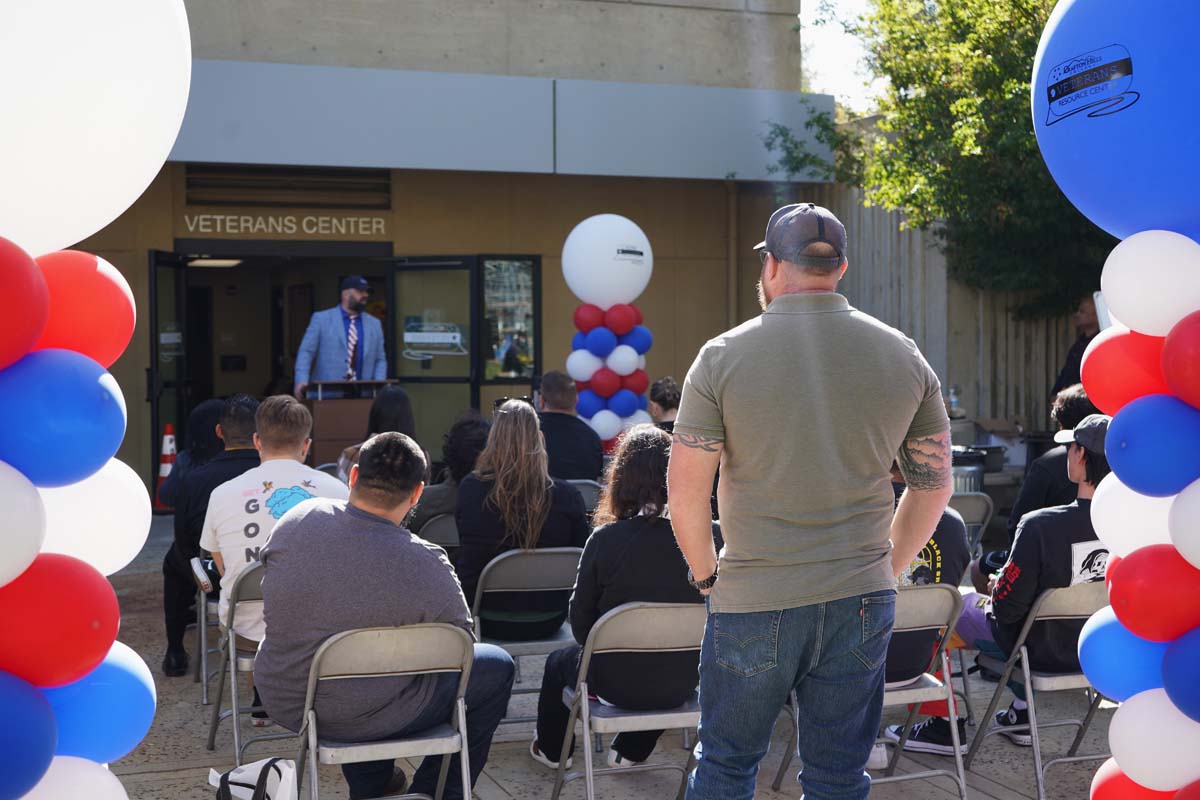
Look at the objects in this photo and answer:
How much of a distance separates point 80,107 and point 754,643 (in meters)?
1.87

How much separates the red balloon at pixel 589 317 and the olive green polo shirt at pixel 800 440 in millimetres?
6692

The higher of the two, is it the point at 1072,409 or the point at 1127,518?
the point at 1072,409

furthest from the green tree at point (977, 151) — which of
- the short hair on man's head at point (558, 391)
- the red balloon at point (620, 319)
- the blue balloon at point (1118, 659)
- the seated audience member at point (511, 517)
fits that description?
the blue balloon at point (1118, 659)

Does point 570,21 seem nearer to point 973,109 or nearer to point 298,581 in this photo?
point 973,109

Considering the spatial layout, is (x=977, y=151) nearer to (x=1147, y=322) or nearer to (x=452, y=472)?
(x=452, y=472)

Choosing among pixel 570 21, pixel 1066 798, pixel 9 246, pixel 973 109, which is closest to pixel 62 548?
pixel 9 246

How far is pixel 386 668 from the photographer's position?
3.53 m

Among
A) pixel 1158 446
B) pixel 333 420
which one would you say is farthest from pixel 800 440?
pixel 333 420

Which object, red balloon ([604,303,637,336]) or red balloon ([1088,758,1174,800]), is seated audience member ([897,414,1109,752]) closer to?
red balloon ([1088,758,1174,800])

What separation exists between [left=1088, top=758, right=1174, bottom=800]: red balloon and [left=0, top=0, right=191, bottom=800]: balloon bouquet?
92.9 inches

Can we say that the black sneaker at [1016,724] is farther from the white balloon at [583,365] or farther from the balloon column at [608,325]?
the white balloon at [583,365]

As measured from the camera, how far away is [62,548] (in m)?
2.88

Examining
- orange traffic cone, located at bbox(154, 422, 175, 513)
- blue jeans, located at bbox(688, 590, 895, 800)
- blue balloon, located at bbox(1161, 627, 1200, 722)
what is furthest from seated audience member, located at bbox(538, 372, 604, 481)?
orange traffic cone, located at bbox(154, 422, 175, 513)

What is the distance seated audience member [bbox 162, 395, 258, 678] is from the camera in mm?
5551
